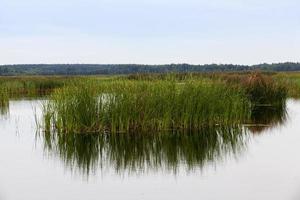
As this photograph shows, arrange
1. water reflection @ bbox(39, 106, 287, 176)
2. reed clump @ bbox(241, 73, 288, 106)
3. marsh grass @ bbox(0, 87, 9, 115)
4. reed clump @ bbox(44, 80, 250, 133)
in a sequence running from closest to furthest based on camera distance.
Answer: water reflection @ bbox(39, 106, 287, 176), reed clump @ bbox(44, 80, 250, 133), reed clump @ bbox(241, 73, 288, 106), marsh grass @ bbox(0, 87, 9, 115)

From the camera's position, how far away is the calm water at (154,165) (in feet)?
31.4

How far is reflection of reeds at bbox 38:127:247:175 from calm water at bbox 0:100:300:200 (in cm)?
2

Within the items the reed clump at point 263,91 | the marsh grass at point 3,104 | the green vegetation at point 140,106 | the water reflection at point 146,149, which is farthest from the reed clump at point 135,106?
the marsh grass at point 3,104

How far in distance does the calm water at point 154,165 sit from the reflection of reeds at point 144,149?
0.02 metres

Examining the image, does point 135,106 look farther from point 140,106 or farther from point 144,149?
point 144,149

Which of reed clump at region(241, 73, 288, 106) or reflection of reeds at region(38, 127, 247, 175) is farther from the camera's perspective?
reed clump at region(241, 73, 288, 106)

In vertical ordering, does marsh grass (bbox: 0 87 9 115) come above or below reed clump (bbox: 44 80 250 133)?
below

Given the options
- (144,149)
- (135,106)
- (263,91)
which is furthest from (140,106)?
(263,91)

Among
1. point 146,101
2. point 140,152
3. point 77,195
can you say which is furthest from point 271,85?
point 77,195

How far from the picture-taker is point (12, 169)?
11680 mm

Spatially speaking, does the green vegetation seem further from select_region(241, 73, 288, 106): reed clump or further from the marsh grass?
the marsh grass

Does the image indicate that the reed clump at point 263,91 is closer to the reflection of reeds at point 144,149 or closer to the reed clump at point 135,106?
the reed clump at point 135,106

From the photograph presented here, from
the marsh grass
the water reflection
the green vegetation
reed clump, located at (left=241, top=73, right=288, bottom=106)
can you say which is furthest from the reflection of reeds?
the marsh grass

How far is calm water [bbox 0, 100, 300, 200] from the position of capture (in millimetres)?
9578
